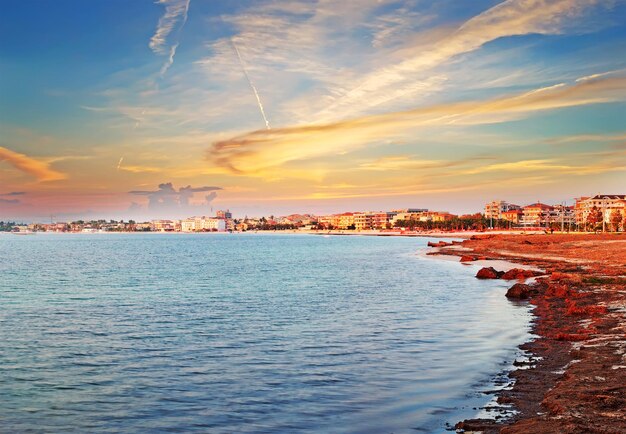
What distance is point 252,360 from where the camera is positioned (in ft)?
65.8

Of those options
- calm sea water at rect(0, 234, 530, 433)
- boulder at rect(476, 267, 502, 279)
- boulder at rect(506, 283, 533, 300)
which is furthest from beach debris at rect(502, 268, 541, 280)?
boulder at rect(506, 283, 533, 300)

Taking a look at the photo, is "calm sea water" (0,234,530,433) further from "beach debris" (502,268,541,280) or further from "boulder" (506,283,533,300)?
"beach debris" (502,268,541,280)

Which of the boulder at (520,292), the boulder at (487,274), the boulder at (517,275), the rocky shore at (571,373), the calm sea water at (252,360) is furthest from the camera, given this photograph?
the boulder at (487,274)

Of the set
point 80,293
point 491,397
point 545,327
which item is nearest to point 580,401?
point 491,397

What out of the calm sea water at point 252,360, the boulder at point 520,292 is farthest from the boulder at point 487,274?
the boulder at point 520,292

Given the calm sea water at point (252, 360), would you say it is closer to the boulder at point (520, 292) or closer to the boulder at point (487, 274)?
the boulder at point (520, 292)

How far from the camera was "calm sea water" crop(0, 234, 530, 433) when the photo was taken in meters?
13.9

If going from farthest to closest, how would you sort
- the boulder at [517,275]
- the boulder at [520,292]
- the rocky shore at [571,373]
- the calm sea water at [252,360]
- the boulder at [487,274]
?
the boulder at [487,274] → the boulder at [517,275] → the boulder at [520,292] → the calm sea water at [252,360] → the rocky shore at [571,373]

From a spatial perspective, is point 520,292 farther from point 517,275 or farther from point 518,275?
point 517,275

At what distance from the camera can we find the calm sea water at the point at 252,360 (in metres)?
13.9

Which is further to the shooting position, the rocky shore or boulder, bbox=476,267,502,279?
boulder, bbox=476,267,502,279

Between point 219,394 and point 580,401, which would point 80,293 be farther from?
point 580,401

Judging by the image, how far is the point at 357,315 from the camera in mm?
31266

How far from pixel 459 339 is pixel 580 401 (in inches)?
427
